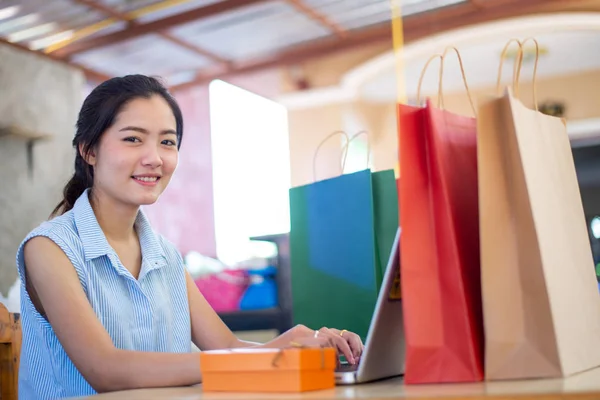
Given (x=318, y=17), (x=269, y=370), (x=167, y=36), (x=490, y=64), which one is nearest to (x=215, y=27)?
(x=167, y=36)

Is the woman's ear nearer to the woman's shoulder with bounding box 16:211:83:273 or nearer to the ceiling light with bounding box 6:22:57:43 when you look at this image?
the woman's shoulder with bounding box 16:211:83:273

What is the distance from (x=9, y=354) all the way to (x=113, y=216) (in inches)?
11.5

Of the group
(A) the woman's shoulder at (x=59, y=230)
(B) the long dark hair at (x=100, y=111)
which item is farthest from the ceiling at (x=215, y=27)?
(A) the woman's shoulder at (x=59, y=230)

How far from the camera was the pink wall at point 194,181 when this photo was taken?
6.47m

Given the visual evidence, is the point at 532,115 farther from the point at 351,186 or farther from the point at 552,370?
the point at 351,186

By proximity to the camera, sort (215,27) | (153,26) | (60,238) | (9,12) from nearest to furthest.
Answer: (60,238) → (9,12) → (153,26) → (215,27)

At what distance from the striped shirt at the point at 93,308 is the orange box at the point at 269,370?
1.68 feet

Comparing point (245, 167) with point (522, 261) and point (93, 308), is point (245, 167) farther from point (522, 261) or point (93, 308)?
point (522, 261)

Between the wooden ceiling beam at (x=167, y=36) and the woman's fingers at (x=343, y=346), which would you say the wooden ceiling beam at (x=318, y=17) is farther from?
the woman's fingers at (x=343, y=346)

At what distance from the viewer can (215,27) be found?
227 inches

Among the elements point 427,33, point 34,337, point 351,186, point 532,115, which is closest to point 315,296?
point 351,186

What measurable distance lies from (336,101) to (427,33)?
990 millimetres

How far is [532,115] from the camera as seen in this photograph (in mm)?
864

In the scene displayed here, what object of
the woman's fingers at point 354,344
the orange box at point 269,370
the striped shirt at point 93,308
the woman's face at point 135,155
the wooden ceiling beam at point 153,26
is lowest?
the orange box at point 269,370
